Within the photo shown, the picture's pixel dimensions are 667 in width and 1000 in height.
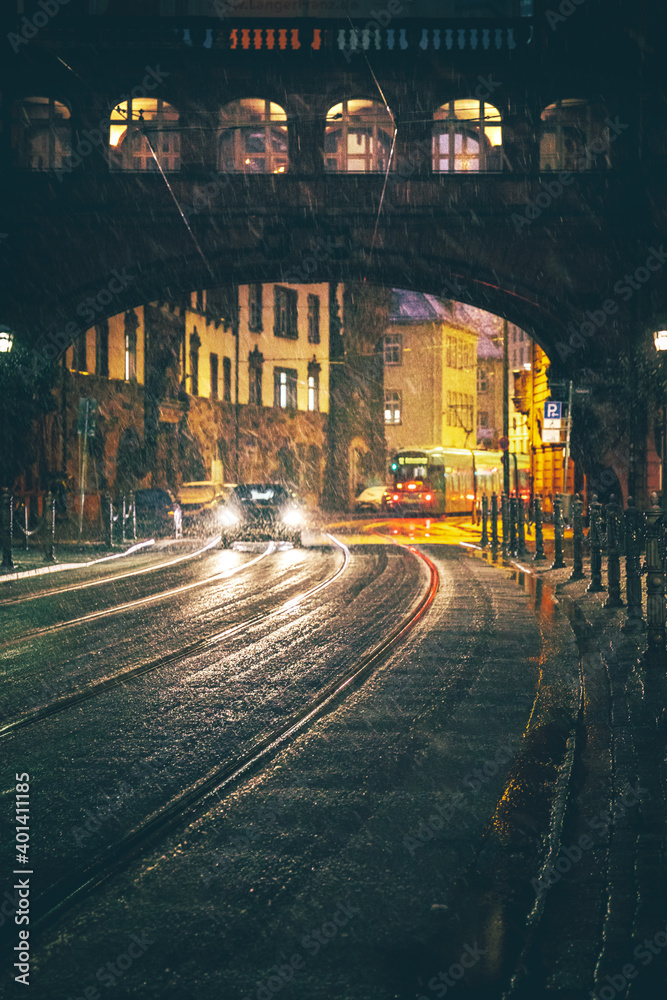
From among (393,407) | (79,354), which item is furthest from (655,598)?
(393,407)

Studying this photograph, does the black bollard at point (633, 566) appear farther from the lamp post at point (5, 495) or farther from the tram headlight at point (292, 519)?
the tram headlight at point (292, 519)

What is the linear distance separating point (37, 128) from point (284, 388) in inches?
1225

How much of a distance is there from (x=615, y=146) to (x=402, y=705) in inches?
877

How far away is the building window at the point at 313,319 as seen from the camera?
58781 millimetres

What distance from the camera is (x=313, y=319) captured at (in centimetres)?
5919

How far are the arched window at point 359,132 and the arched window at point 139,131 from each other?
3932 millimetres

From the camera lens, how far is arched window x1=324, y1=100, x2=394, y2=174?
84.3ft

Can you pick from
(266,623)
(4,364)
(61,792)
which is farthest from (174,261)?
(61,792)

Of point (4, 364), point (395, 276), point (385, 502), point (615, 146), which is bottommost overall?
point (385, 502)

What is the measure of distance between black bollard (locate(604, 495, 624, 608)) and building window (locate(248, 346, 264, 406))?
40138 millimetres

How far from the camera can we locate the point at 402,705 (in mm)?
6914

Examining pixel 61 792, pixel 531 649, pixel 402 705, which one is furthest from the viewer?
pixel 531 649

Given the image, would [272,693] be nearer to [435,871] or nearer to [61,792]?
[61,792]

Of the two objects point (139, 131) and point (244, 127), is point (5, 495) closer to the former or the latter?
point (139, 131)
